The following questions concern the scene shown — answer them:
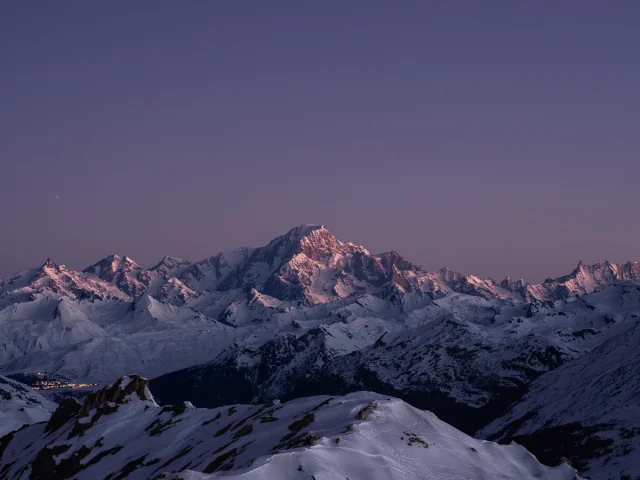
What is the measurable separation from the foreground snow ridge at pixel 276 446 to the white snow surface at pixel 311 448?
0.44ft

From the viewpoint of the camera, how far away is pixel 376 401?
83.8 metres

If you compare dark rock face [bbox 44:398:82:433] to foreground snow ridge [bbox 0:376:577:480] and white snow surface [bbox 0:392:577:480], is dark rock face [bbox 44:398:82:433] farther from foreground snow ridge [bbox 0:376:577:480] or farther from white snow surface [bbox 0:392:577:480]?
white snow surface [bbox 0:392:577:480]

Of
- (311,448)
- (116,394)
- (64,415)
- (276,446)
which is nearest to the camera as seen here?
(311,448)

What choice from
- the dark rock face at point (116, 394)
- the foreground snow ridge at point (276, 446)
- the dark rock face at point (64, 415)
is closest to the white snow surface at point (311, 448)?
the foreground snow ridge at point (276, 446)

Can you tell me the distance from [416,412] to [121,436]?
209 ft

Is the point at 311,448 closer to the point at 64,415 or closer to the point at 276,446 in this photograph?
the point at 276,446

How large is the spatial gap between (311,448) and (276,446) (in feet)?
42.8

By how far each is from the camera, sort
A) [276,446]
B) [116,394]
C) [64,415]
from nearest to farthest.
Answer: [276,446] < [116,394] < [64,415]

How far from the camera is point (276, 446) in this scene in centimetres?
7562

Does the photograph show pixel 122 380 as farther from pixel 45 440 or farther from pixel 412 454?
pixel 412 454

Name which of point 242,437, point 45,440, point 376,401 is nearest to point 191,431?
point 242,437

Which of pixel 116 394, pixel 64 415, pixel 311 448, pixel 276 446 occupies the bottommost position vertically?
pixel 64 415

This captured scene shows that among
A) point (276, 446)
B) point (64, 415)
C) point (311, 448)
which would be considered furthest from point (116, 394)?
point (311, 448)

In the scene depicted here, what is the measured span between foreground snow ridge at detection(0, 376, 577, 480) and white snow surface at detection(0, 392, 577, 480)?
135 millimetres
